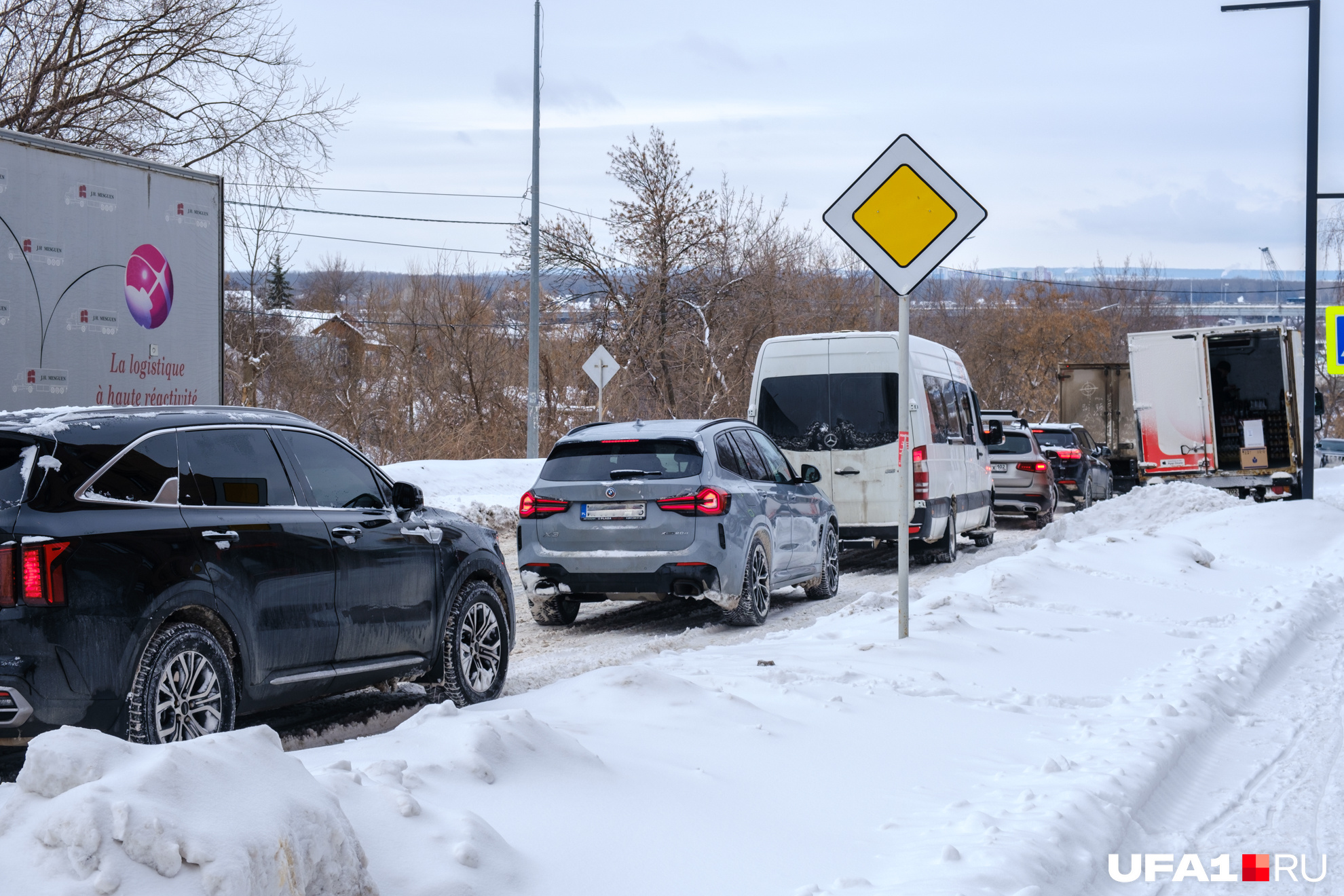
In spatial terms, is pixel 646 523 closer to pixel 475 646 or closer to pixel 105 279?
pixel 475 646

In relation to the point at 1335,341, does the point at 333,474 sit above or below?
below

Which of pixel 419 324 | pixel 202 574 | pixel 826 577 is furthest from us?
pixel 419 324

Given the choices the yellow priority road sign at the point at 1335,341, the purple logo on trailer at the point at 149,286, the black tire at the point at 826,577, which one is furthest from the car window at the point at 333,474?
the yellow priority road sign at the point at 1335,341

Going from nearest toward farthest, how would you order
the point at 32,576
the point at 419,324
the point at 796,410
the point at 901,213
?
the point at 32,576
the point at 901,213
the point at 796,410
the point at 419,324

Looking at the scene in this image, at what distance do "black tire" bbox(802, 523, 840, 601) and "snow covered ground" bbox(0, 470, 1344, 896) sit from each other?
2913mm

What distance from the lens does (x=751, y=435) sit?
11359 mm

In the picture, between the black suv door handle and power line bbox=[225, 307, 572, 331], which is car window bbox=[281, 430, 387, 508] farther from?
power line bbox=[225, 307, 572, 331]

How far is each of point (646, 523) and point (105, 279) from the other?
516 centimetres

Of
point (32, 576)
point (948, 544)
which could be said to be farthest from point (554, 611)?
point (948, 544)

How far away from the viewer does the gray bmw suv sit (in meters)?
9.53

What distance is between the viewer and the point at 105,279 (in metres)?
10.6

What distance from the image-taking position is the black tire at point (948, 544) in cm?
1509

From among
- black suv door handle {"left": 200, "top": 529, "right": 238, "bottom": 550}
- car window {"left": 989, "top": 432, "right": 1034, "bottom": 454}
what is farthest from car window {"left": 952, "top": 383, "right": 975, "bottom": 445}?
black suv door handle {"left": 200, "top": 529, "right": 238, "bottom": 550}

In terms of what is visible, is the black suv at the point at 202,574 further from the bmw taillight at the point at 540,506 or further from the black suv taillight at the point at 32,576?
the bmw taillight at the point at 540,506
